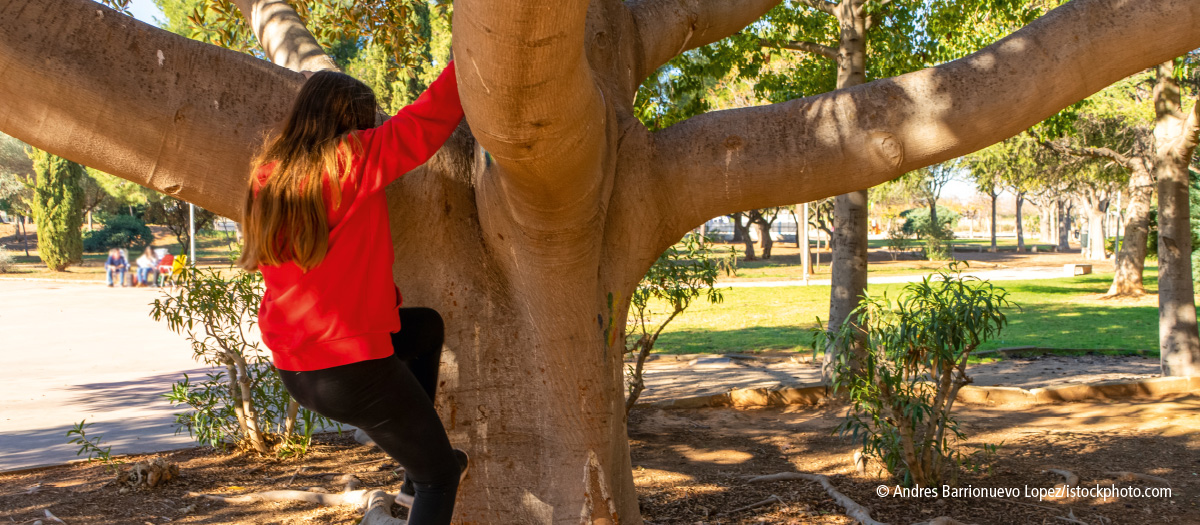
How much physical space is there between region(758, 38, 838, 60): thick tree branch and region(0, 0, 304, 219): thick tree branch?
6756 mm

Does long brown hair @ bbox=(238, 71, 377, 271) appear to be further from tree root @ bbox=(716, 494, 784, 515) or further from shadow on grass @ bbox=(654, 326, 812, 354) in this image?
A: shadow on grass @ bbox=(654, 326, 812, 354)

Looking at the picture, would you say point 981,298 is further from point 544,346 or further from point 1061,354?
point 1061,354

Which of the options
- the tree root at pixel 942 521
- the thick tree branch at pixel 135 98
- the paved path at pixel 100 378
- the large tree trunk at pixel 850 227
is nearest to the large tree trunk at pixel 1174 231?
the large tree trunk at pixel 850 227

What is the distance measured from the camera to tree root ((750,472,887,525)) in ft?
12.7

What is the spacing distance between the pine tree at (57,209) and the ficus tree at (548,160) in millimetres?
35178

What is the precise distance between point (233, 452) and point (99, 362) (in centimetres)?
600

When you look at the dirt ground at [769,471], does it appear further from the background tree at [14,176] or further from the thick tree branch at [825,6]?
the background tree at [14,176]

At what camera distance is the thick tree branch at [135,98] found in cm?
228

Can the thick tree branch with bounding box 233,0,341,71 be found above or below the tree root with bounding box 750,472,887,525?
above

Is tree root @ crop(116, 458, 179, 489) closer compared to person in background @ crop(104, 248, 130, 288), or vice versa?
tree root @ crop(116, 458, 179, 489)

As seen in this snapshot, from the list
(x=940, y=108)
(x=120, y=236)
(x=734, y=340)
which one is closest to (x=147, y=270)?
(x=120, y=236)

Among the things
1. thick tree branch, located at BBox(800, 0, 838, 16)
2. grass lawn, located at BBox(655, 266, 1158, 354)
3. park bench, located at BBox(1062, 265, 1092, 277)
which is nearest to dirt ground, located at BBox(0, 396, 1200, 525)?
thick tree branch, located at BBox(800, 0, 838, 16)

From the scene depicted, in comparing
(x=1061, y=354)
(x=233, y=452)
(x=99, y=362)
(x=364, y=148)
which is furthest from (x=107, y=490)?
(x=1061, y=354)

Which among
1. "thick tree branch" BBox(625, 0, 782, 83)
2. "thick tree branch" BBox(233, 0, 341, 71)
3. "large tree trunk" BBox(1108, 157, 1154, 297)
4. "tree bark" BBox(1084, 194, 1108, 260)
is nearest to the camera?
"thick tree branch" BBox(233, 0, 341, 71)
